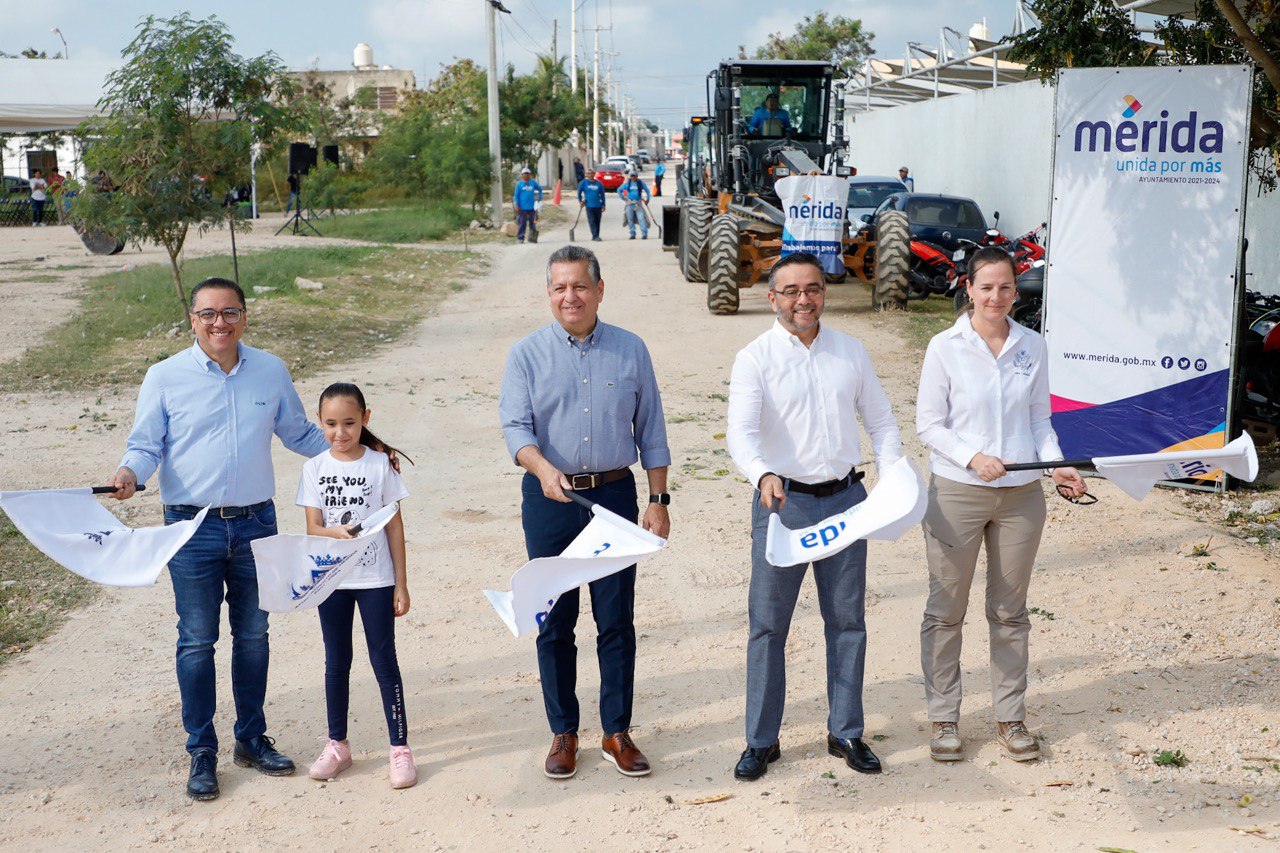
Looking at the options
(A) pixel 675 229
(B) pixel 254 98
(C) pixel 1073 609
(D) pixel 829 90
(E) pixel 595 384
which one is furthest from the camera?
(A) pixel 675 229

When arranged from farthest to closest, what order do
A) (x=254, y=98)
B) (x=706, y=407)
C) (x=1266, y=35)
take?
(x=254, y=98) → (x=706, y=407) → (x=1266, y=35)

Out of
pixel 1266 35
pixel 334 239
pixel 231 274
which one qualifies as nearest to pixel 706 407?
pixel 1266 35

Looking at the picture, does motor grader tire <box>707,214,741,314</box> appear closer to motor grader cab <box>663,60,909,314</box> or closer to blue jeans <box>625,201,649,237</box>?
motor grader cab <box>663,60,909,314</box>

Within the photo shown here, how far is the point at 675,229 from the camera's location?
81.5 ft

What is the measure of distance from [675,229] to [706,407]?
14.2 metres

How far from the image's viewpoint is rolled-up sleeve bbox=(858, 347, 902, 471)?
4238 millimetres

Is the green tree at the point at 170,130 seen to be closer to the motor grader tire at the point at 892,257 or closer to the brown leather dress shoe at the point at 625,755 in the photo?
the motor grader tire at the point at 892,257

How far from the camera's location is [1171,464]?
423 centimetres

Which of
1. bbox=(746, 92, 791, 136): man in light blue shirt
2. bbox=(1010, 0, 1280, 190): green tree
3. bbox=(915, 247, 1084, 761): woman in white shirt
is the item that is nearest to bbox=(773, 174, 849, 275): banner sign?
bbox=(746, 92, 791, 136): man in light blue shirt

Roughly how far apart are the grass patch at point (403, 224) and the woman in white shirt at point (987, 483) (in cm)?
2619

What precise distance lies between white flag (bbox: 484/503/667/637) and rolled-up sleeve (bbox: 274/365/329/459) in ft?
3.31

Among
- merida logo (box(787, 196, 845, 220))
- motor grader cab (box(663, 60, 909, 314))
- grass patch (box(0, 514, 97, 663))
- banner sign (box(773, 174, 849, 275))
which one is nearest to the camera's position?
grass patch (box(0, 514, 97, 663))

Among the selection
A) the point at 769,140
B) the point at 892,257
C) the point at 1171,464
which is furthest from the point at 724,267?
the point at 1171,464

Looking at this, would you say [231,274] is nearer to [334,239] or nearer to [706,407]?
[334,239]
